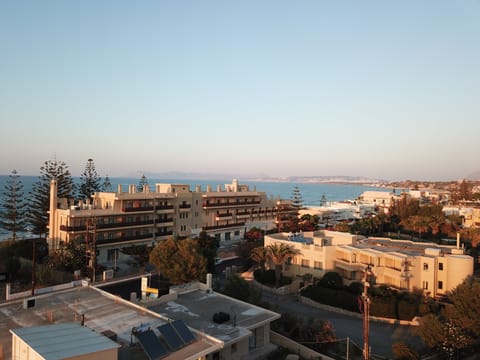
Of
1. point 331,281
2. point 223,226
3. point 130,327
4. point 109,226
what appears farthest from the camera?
point 223,226

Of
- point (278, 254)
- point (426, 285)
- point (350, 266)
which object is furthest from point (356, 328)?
point (278, 254)

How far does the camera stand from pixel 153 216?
1951 inches

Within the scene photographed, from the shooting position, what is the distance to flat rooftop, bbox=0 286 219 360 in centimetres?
1362

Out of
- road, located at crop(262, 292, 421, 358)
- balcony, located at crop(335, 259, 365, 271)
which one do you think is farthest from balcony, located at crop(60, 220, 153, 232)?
balcony, located at crop(335, 259, 365, 271)

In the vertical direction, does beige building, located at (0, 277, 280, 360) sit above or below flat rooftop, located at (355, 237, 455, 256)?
above

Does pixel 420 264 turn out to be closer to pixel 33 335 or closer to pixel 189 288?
pixel 189 288

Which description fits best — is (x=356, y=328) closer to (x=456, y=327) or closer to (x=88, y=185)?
(x=456, y=327)

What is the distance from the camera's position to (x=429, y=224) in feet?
186

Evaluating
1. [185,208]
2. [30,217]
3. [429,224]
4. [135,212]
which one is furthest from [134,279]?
[429,224]

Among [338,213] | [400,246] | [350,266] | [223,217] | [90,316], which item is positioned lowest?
[350,266]

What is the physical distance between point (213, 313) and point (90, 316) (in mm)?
5836

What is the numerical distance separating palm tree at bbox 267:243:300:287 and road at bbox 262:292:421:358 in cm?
275

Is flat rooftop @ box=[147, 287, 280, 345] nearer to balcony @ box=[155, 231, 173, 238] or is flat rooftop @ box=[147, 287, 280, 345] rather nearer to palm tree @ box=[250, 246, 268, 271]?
palm tree @ box=[250, 246, 268, 271]

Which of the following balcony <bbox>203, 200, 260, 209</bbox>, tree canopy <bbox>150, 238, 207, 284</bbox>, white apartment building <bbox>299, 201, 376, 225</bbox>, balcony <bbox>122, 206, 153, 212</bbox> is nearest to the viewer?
tree canopy <bbox>150, 238, 207, 284</bbox>
